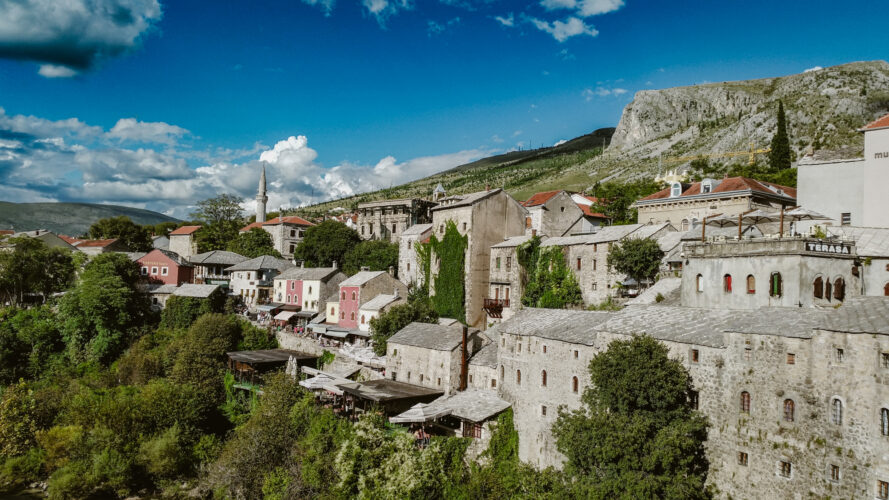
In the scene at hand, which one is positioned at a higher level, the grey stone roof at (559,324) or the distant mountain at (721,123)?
the distant mountain at (721,123)

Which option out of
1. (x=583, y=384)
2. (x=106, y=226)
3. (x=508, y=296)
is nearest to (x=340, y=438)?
(x=583, y=384)

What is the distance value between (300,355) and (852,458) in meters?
37.3

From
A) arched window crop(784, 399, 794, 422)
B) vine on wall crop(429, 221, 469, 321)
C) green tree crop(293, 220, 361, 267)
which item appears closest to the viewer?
arched window crop(784, 399, 794, 422)

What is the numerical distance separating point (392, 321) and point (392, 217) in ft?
114

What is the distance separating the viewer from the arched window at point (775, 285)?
2212cm

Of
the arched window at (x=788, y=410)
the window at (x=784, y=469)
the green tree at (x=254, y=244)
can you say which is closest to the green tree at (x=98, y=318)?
the green tree at (x=254, y=244)

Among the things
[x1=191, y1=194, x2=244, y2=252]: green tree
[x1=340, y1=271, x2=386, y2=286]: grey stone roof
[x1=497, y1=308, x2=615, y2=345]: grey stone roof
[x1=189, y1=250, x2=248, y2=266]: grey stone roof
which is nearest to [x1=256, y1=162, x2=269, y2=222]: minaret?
[x1=191, y1=194, x2=244, y2=252]: green tree

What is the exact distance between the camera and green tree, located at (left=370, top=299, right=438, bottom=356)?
4075cm

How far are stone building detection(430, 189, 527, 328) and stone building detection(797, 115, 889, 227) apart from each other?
69.9 feet

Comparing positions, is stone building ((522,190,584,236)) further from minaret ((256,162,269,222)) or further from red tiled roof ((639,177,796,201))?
minaret ((256,162,269,222))

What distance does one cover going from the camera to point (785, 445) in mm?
18875

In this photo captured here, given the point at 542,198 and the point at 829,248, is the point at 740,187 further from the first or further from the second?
the point at 829,248

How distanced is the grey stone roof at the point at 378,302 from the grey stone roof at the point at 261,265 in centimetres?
2097

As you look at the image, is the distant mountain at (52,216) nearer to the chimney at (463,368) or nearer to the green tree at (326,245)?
the green tree at (326,245)
